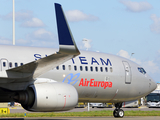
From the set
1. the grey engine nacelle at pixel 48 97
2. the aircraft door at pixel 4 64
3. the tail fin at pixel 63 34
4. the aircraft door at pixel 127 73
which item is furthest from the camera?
the aircraft door at pixel 127 73

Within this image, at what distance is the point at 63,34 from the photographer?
442 inches

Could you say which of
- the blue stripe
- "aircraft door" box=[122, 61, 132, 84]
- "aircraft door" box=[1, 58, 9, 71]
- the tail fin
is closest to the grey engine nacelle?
"aircraft door" box=[1, 58, 9, 71]

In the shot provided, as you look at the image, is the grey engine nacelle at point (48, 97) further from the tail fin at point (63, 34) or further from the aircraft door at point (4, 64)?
the tail fin at point (63, 34)

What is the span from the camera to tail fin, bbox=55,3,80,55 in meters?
11.1

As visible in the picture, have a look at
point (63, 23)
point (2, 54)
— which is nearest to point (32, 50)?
point (2, 54)

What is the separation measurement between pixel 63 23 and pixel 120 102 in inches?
386

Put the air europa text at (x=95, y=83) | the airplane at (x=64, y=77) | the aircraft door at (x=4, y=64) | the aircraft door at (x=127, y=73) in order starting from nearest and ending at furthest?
the airplane at (x=64, y=77) → the aircraft door at (x=4, y=64) → the air europa text at (x=95, y=83) → the aircraft door at (x=127, y=73)

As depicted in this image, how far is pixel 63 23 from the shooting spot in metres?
11.2

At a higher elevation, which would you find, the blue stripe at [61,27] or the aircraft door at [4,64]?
the blue stripe at [61,27]

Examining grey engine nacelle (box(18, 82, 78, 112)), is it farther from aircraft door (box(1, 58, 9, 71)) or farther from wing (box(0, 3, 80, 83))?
aircraft door (box(1, 58, 9, 71))

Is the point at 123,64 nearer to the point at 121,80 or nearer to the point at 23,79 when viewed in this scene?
the point at 121,80

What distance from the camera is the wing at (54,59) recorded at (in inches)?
438

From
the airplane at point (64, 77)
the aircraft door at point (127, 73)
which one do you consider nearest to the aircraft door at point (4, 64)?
the airplane at point (64, 77)

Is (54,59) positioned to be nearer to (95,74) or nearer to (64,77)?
(64,77)
